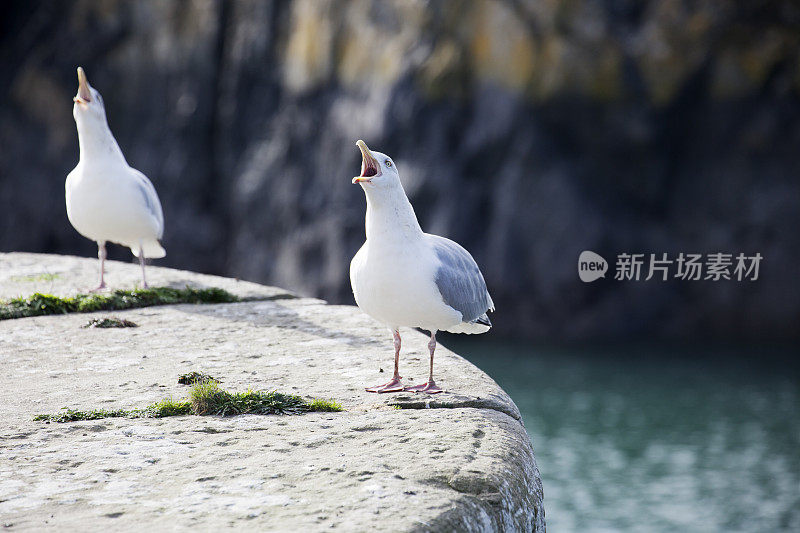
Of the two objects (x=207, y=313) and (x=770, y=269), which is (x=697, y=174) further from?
(x=207, y=313)

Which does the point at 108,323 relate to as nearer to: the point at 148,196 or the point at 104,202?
the point at 104,202

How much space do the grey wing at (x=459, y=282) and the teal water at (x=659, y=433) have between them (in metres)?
5.08

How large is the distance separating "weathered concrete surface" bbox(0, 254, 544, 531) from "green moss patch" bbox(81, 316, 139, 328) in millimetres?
61

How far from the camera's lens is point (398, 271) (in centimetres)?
291

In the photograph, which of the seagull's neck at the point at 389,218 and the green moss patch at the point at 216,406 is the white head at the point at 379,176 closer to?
the seagull's neck at the point at 389,218

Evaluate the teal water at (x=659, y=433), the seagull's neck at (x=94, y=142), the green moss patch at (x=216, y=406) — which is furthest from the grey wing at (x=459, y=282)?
the teal water at (x=659, y=433)

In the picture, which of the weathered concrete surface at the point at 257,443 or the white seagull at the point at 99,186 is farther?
the white seagull at the point at 99,186

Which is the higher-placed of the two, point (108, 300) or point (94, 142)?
point (94, 142)

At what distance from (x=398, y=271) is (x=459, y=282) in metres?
0.24

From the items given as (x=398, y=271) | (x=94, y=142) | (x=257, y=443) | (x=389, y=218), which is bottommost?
(x=257, y=443)

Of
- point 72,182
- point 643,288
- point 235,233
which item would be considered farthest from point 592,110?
point 72,182

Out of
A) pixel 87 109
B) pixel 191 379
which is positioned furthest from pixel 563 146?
pixel 191 379

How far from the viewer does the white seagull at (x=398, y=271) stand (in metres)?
2.91

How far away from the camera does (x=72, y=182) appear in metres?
5.05
